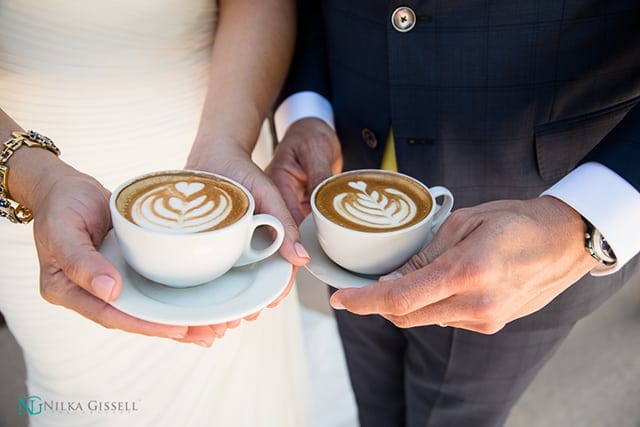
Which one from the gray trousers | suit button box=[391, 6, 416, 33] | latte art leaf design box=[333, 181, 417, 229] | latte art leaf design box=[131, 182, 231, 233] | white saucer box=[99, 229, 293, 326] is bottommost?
the gray trousers

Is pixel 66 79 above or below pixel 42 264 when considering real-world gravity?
above

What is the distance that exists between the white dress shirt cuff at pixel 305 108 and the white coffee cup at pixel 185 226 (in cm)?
42

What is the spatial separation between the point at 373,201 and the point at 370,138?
0.99 ft

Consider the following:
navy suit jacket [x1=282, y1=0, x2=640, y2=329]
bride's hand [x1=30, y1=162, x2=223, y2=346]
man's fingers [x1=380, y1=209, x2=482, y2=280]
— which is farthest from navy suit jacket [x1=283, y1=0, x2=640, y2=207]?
bride's hand [x1=30, y1=162, x2=223, y2=346]

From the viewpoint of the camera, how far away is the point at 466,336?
1.41m

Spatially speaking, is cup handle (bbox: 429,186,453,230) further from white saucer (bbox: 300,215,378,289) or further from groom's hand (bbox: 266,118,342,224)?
groom's hand (bbox: 266,118,342,224)

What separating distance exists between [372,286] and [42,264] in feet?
1.80

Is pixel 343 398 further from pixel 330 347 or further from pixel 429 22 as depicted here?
pixel 429 22

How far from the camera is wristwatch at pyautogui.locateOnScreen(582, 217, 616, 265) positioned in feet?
3.16

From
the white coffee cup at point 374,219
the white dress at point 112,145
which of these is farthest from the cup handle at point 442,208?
the white dress at point 112,145

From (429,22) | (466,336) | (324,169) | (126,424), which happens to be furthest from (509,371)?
(126,424)

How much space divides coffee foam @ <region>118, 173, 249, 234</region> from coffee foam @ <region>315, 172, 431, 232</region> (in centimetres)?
16

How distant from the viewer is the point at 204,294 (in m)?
1.00

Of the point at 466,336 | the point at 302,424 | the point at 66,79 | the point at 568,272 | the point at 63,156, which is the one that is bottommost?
the point at 302,424
